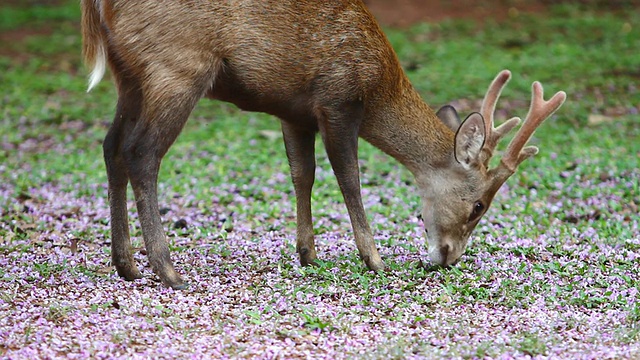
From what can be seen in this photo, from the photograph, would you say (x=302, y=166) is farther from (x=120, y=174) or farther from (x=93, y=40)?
(x=93, y=40)

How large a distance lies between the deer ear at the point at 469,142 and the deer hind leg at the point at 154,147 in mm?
1828

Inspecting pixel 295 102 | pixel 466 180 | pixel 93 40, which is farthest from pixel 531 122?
pixel 93 40

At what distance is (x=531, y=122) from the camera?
6.23m

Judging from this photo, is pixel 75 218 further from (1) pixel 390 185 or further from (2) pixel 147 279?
(1) pixel 390 185

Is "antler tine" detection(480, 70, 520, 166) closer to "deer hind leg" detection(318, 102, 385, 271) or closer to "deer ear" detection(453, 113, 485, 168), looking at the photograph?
"deer ear" detection(453, 113, 485, 168)

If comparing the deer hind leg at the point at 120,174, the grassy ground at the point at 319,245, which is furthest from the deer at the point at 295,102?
the grassy ground at the point at 319,245

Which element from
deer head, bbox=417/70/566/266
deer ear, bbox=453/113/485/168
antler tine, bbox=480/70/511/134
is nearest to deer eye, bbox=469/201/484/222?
deer head, bbox=417/70/566/266

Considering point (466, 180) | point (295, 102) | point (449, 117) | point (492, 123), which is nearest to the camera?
point (295, 102)

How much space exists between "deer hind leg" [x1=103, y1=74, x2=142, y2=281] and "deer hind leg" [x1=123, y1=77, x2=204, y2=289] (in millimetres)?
140

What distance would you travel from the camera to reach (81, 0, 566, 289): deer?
220 inches

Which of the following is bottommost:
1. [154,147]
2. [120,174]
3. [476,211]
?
[476,211]

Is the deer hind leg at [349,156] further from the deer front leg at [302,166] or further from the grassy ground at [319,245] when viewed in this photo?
the deer front leg at [302,166]

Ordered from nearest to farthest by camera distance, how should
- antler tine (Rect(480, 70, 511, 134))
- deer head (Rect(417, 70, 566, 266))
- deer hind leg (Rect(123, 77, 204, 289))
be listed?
deer hind leg (Rect(123, 77, 204, 289))
deer head (Rect(417, 70, 566, 266))
antler tine (Rect(480, 70, 511, 134))

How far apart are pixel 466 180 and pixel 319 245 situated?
1.36 metres
